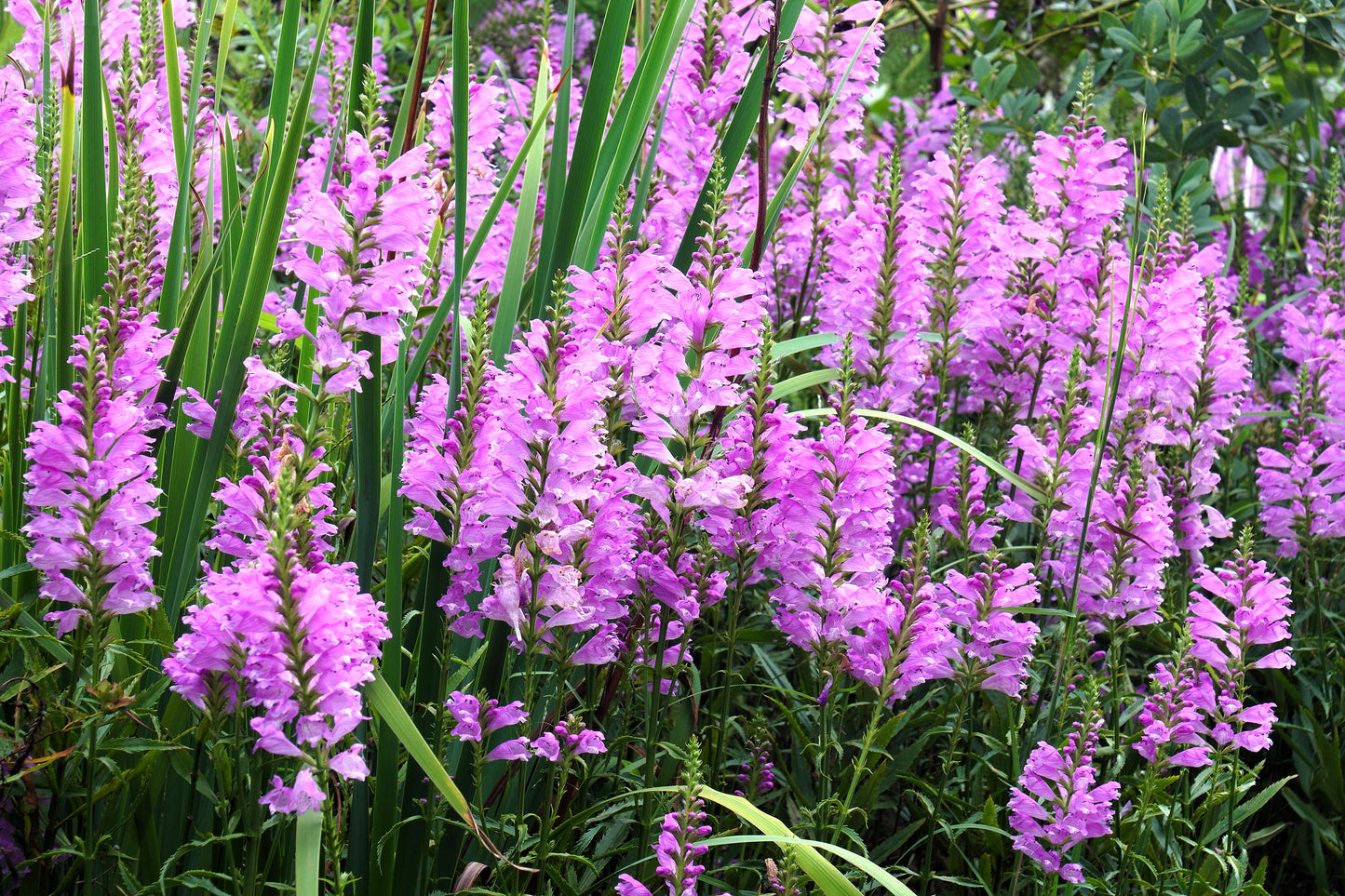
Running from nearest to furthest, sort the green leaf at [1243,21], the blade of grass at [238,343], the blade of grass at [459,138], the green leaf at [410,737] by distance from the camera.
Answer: the green leaf at [410,737]
the blade of grass at [238,343]
the blade of grass at [459,138]
the green leaf at [1243,21]

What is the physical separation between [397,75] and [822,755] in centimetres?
569

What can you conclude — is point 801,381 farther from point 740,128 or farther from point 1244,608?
point 1244,608

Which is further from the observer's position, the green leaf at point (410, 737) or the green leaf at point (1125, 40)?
the green leaf at point (1125, 40)

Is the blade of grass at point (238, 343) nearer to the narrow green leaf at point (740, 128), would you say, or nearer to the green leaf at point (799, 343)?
the narrow green leaf at point (740, 128)

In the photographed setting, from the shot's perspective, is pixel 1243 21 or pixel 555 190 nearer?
pixel 555 190

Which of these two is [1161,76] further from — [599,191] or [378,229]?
[378,229]

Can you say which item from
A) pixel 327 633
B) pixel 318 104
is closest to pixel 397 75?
pixel 318 104

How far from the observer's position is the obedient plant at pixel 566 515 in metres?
1.86

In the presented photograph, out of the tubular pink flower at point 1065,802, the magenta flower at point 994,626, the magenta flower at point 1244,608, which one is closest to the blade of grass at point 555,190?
the magenta flower at point 994,626

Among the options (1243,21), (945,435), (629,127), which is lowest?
(945,435)

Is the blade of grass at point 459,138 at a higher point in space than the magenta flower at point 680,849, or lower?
higher

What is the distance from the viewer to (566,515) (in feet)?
6.37

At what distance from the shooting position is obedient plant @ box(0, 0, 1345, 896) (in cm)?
186

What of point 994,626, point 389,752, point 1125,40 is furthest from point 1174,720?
point 1125,40
